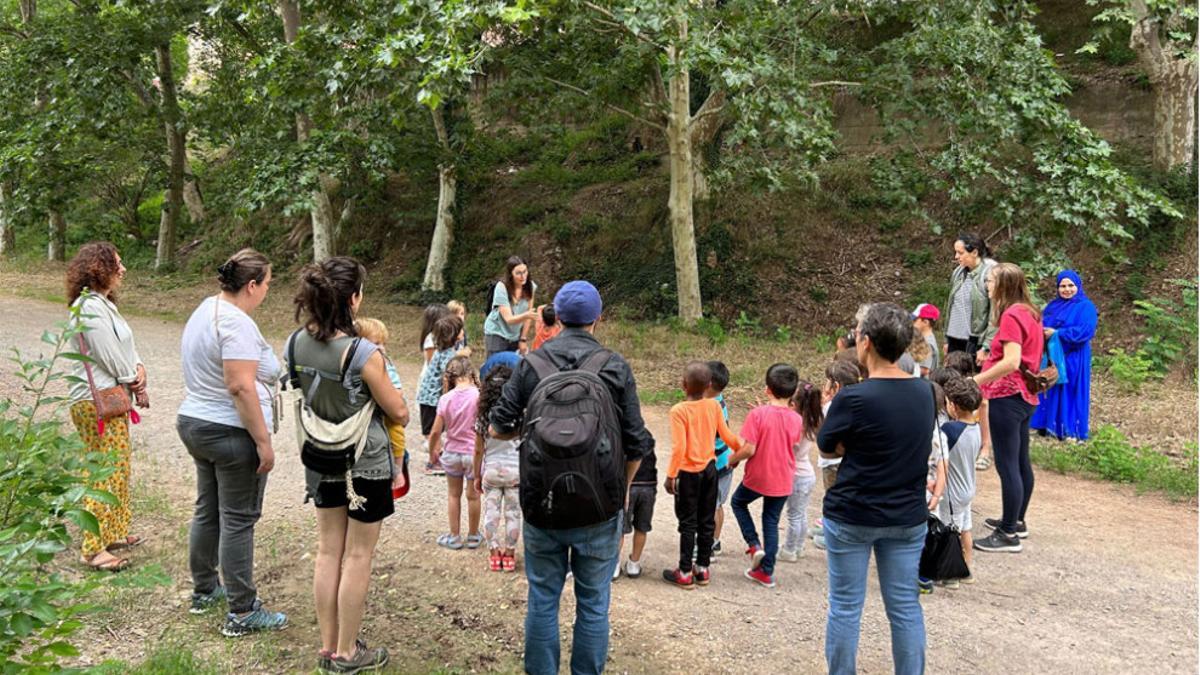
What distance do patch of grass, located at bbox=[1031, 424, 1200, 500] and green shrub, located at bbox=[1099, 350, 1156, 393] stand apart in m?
2.25

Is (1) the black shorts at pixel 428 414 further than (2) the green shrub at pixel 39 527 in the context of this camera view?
Yes

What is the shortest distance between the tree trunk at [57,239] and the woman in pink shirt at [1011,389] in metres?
23.4

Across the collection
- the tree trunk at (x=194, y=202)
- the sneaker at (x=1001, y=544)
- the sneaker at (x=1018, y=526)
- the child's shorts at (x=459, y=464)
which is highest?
the tree trunk at (x=194, y=202)

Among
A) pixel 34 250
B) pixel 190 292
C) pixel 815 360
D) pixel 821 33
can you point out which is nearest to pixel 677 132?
pixel 821 33

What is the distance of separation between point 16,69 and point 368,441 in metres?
17.3

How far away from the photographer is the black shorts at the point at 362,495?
11.5ft

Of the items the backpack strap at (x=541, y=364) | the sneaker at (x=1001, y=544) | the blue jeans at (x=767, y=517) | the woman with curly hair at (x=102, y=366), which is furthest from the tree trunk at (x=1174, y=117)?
the woman with curly hair at (x=102, y=366)

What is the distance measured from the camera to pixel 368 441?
3.50m

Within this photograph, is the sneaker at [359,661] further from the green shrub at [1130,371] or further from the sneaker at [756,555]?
the green shrub at [1130,371]

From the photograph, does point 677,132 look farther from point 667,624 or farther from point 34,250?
point 34,250

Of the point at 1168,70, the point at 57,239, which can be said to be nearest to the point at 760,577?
the point at 1168,70

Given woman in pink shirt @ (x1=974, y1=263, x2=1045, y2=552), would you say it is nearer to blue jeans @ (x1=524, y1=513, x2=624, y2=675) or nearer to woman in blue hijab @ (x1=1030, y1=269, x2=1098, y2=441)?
woman in blue hijab @ (x1=1030, y1=269, x2=1098, y2=441)

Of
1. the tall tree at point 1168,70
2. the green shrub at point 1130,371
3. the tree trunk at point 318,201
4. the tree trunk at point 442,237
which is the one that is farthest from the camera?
the tree trunk at point 442,237

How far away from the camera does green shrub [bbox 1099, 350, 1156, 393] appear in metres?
10.2
